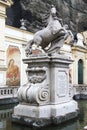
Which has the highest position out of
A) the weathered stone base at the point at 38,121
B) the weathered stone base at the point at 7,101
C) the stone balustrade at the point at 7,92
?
the stone balustrade at the point at 7,92

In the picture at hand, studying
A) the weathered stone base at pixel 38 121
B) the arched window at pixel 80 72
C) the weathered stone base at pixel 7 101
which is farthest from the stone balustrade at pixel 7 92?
the arched window at pixel 80 72

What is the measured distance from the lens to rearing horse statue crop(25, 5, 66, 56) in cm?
898

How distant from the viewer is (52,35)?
9023mm

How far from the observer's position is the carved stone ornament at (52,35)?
899cm

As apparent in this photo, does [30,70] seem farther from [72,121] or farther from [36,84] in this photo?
[72,121]

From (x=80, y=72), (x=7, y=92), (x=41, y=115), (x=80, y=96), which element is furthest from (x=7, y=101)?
(x=80, y=72)

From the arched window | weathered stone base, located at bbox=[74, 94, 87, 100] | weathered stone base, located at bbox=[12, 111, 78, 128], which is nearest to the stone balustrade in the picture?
weathered stone base, located at bbox=[74, 94, 87, 100]

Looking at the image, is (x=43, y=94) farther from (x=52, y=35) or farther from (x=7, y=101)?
(x=7, y=101)

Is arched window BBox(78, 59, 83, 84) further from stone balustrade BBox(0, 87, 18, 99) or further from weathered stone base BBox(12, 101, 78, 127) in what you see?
weathered stone base BBox(12, 101, 78, 127)

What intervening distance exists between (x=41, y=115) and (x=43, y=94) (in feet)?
2.06

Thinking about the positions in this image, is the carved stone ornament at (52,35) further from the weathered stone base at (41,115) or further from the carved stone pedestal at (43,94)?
the weathered stone base at (41,115)

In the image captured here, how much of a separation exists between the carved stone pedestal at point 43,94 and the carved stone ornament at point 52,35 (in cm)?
48

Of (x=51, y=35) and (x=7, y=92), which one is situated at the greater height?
(x=51, y=35)

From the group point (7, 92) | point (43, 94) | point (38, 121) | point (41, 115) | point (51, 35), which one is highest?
point (51, 35)
